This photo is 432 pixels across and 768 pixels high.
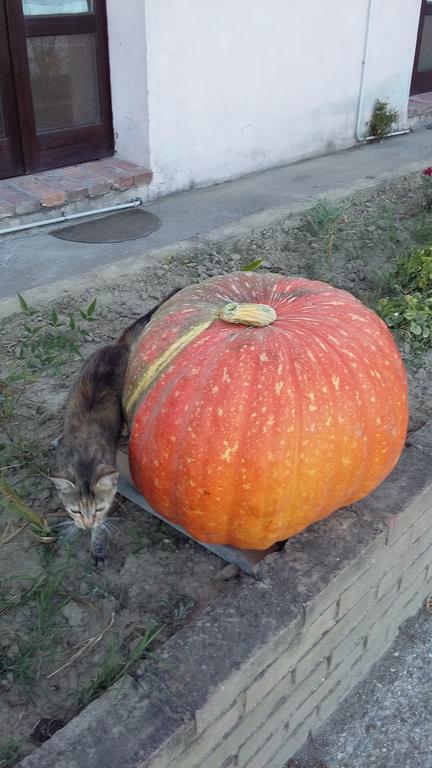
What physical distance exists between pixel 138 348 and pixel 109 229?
3068 mm

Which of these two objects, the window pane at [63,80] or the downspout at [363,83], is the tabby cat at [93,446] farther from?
the downspout at [363,83]

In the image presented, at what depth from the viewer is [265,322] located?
217 centimetres

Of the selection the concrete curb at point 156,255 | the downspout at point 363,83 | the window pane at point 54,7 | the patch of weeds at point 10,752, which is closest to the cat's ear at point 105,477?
the patch of weeds at point 10,752

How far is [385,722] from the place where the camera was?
2443 millimetres

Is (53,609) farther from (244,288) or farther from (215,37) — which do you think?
(215,37)

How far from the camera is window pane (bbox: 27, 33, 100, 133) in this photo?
527cm

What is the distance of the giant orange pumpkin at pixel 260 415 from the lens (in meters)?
2.02

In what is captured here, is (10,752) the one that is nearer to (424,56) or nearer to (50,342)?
(50,342)

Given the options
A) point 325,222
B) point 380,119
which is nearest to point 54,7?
point 325,222

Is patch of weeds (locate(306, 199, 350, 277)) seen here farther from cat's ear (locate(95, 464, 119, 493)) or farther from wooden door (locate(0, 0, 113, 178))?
cat's ear (locate(95, 464, 119, 493))

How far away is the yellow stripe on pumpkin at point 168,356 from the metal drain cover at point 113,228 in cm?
289

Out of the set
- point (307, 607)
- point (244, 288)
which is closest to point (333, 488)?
point (307, 607)

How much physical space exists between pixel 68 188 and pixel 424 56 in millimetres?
6071

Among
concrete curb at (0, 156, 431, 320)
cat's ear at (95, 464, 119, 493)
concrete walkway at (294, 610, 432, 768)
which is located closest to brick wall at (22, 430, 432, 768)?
concrete walkway at (294, 610, 432, 768)
